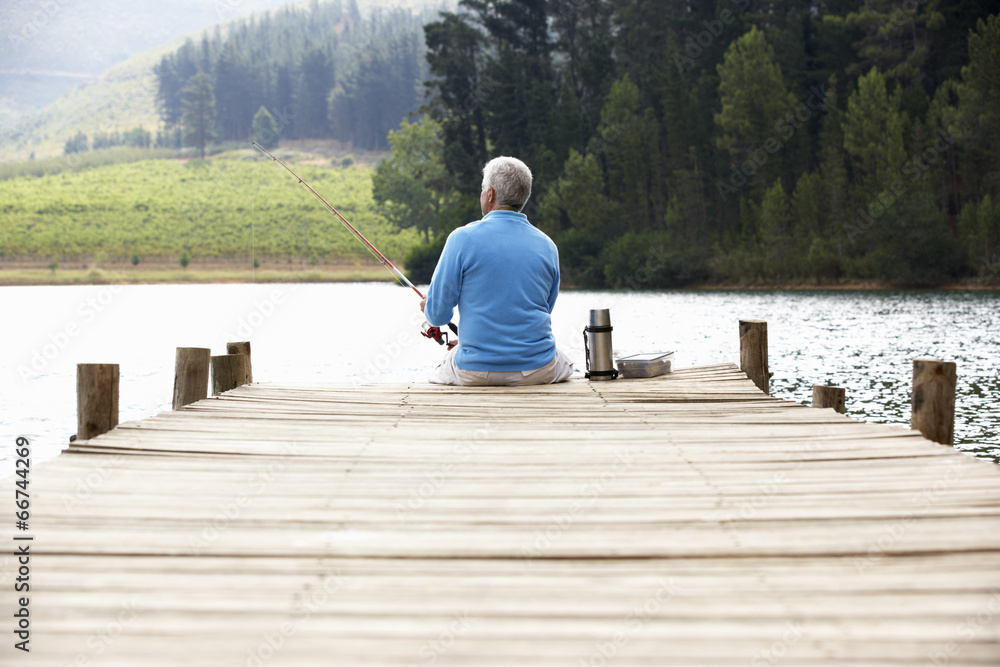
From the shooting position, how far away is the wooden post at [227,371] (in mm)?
6336

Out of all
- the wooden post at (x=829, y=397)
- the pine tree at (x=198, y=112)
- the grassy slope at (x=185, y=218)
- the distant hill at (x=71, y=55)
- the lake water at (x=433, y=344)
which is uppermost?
the distant hill at (x=71, y=55)

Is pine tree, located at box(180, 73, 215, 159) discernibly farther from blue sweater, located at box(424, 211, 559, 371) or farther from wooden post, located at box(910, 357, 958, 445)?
wooden post, located at box(910, 357, 958, 445)

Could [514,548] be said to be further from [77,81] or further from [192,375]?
[77,81]

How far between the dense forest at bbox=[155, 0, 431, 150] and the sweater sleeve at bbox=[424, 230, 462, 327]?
115 m

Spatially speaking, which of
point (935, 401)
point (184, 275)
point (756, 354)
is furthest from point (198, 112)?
point (935, 401)

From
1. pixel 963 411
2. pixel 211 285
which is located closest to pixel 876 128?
pixel 963 411

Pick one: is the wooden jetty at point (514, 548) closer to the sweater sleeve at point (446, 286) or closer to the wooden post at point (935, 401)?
→ the wooden post at point (935, 401)

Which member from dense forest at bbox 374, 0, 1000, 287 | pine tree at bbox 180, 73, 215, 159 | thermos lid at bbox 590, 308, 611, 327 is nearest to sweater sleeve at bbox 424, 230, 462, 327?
thermos lid at bbox 590, 308, 611, 327

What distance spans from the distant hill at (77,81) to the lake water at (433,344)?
322ft

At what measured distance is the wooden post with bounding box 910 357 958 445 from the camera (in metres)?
4.74

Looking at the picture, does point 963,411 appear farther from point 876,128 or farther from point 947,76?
point 947,76

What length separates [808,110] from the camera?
45.0 metres

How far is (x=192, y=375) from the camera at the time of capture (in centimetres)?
602

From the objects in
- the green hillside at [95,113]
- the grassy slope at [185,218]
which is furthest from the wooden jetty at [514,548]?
the green hillside at [95,113]
